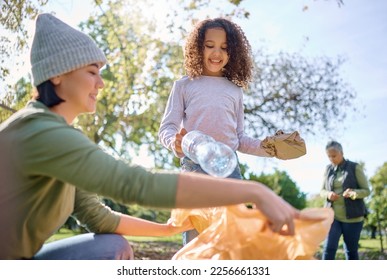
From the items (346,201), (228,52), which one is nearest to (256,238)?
(228,52)

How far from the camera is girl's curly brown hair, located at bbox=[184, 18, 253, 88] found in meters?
2.34

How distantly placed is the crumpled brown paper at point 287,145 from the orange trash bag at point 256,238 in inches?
26.1

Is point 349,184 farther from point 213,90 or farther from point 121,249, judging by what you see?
point 121,249

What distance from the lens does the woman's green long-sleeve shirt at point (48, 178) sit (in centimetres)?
105

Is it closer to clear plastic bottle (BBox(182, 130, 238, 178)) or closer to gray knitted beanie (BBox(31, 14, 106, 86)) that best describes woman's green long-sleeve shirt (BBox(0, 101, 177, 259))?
gray knitted beanie (BBox(31, 14, 106, 86))

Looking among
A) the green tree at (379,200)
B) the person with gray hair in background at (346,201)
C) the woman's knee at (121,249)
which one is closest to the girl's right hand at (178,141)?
the woman's knee at (121,249)

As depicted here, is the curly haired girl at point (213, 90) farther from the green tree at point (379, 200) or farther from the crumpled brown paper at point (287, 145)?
the green tree at point (379, 200)

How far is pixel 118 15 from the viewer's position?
7008 mm

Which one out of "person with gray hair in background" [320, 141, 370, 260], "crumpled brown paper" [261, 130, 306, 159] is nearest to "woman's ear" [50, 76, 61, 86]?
"crumpled brown paper" [261, 130, 306, 159]

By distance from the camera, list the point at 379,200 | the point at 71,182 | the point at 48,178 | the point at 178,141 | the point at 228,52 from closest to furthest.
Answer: the point at 71,182 < the point at 48,178 < the point at 178,141 < the point at 228,52 < the point at 379,200

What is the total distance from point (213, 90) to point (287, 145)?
0.44 metres

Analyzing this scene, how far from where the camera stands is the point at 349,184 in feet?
14.2

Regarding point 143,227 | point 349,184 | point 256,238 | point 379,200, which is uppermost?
point 256,238
